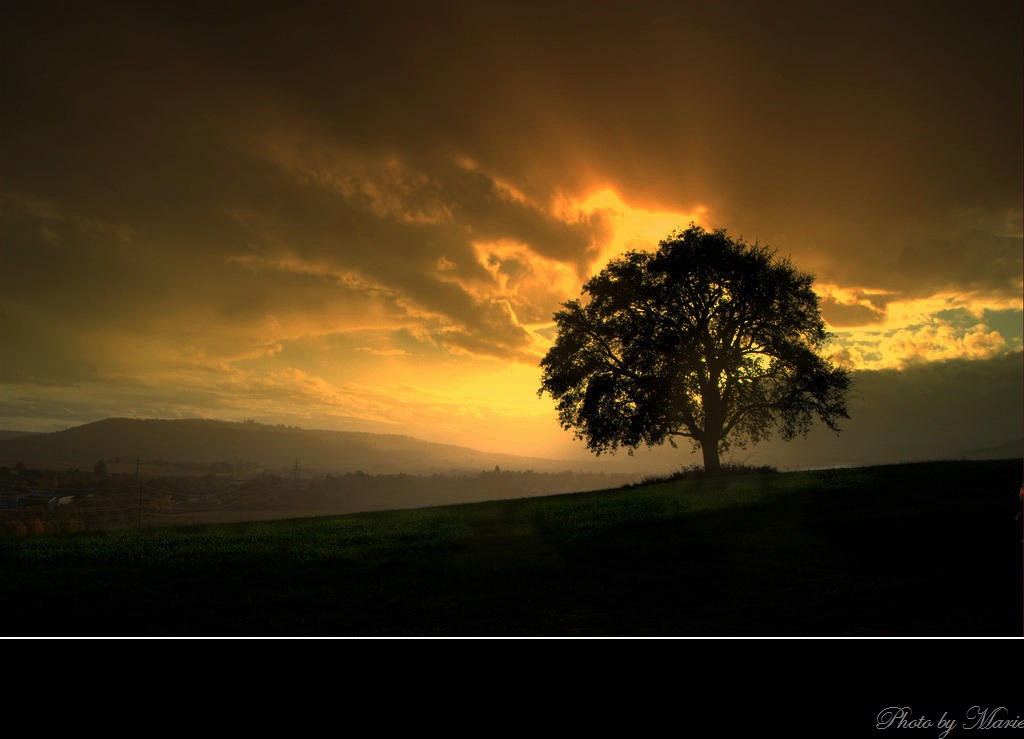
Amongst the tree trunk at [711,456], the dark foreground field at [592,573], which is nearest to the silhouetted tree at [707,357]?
the tree trunk at [711,456]

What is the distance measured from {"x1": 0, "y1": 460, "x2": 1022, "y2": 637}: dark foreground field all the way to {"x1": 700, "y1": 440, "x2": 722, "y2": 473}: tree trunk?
13.8 m

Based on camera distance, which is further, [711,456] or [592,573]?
[711,456]

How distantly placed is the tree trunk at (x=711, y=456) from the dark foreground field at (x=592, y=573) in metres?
13.8

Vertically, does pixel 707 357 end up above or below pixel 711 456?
Result: above

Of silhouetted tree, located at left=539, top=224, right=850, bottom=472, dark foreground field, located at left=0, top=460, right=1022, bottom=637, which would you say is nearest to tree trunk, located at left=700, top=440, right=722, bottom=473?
silhouetted tree, located at left=539, top=224, right=850, bottom=472

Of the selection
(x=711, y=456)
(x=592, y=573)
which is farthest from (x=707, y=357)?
(x=592, y=573)

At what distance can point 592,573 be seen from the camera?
47.2 ft

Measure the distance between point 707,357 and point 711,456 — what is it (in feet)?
21.0

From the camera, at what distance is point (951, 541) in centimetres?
1414

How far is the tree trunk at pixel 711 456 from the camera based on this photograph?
129ft

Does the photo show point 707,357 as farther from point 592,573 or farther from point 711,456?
point 592,573

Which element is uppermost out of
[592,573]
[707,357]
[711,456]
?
[707,357]

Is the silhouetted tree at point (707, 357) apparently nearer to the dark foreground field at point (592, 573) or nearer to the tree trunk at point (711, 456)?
the tree trunk at point (711, 456)

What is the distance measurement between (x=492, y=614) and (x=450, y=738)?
6.01 meters
